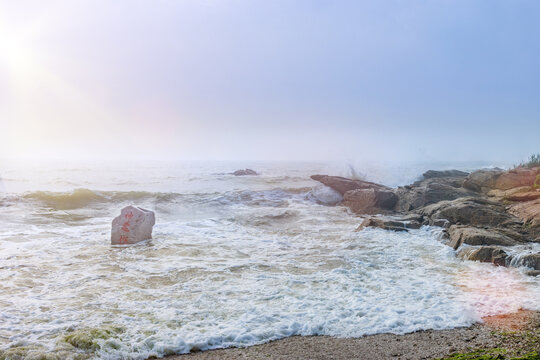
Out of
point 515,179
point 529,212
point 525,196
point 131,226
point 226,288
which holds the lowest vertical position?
point 226,288

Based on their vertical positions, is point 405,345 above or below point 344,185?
below

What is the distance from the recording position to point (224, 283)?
23.8 feet

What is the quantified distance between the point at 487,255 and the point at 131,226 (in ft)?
30.3

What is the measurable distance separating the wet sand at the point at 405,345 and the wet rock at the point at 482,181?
14402 millimetres

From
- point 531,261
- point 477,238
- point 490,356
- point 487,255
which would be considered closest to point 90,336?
point 490,356

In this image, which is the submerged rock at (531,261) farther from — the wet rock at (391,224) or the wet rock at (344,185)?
the wet rock at (344,185)

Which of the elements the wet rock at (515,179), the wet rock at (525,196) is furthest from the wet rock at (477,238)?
the wet rock at (515,179)

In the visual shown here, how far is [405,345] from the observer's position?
4.64 meters

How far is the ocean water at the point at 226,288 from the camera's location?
5.07 m

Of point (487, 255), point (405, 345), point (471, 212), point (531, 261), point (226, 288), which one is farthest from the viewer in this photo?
point (471, 212)

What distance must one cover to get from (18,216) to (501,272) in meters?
17.2

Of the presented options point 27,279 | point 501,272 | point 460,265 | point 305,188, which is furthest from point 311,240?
point 305,188

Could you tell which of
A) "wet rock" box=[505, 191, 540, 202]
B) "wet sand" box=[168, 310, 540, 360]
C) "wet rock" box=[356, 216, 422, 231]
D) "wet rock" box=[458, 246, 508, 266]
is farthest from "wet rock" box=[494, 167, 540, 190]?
"wet sand" box=[168, 310, 540, 360]

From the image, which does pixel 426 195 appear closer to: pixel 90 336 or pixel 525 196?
pixel 525 196
